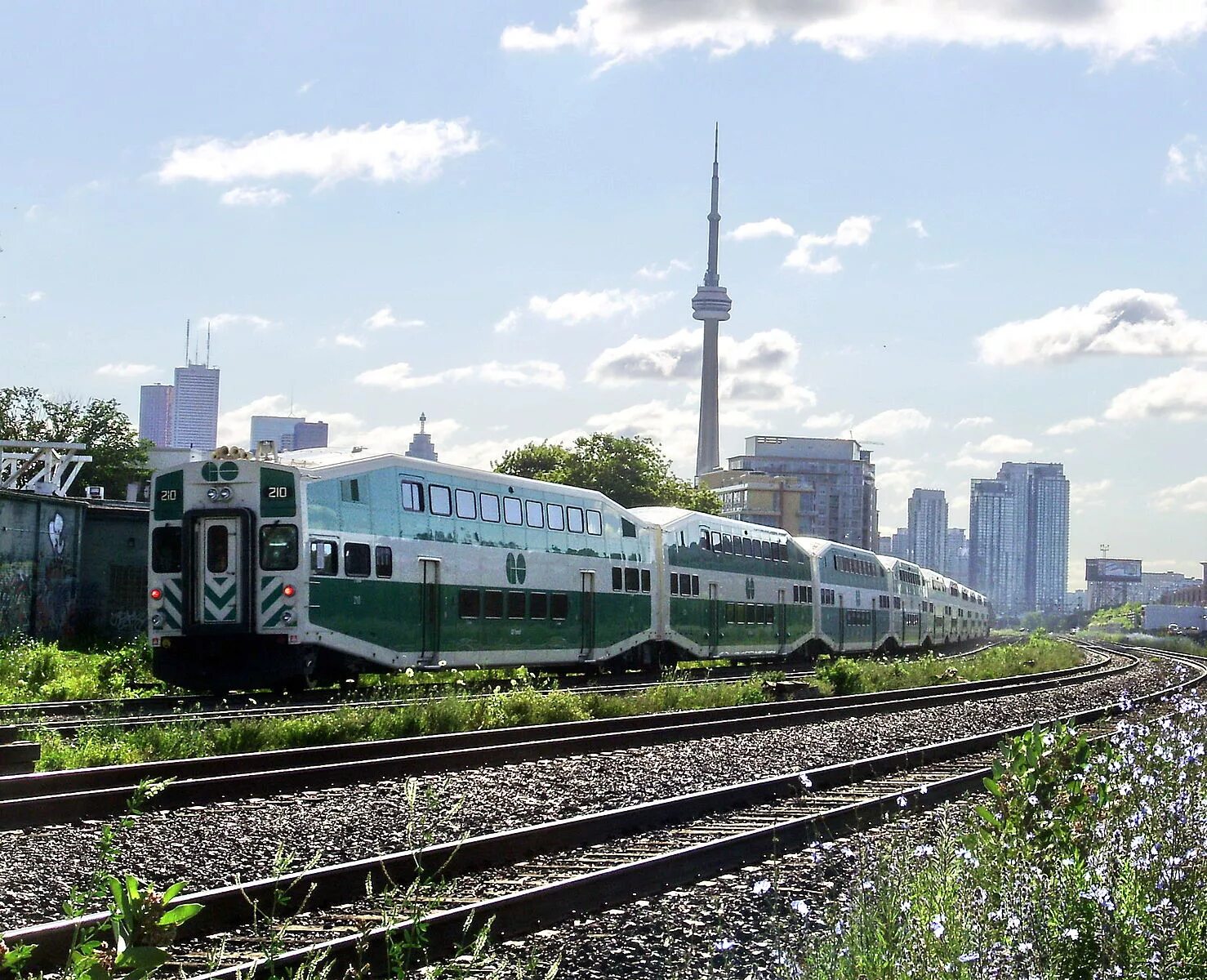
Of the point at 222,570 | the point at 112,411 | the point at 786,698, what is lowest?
the point at 786,698

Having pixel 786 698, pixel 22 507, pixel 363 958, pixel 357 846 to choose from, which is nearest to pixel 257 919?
pixel 363 958

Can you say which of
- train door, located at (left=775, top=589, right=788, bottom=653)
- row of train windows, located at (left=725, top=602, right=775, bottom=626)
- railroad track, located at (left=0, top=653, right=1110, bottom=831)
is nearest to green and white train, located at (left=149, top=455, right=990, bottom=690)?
row of train windows, located at (left=725, top=602, right=775, bottom=626)

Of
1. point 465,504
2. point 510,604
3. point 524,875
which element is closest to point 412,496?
point 465,504

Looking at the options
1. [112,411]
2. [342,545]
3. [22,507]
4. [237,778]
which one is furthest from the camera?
[112,411]

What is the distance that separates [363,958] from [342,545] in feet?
48.1

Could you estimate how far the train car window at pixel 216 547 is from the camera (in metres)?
20.3

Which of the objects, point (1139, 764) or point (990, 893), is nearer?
point (990, 893)

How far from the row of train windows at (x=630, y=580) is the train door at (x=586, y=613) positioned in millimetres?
973

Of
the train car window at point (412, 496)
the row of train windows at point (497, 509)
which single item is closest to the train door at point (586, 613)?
the row of train windows at point (497, 509)

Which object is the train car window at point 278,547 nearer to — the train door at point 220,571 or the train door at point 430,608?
the train door at point 220,571

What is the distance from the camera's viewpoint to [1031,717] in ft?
67.3

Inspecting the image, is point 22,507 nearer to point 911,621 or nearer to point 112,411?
point 911,621

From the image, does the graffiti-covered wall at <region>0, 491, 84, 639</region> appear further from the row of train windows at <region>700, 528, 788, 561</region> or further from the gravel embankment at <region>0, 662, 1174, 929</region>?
the gravel embankment at <region>0, 662, 1174, 929</region>

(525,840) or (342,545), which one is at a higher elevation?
(342,545)
